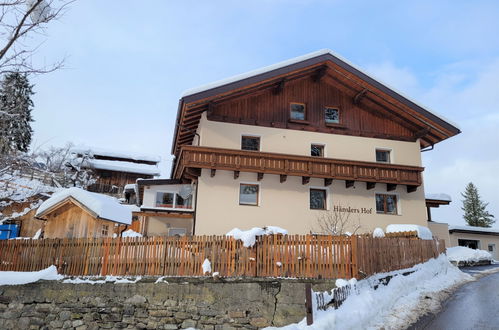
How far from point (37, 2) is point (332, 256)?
32.5ft

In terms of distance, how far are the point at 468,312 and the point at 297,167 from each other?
10.4 meters

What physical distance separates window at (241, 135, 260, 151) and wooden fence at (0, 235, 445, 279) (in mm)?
9556

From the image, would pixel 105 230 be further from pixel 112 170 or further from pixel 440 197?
pixel 112 170

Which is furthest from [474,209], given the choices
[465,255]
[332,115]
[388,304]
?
[388,304]

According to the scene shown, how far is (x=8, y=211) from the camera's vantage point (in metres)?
24.3

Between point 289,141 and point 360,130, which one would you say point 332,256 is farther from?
point 360,130

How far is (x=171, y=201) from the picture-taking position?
27.5 meters

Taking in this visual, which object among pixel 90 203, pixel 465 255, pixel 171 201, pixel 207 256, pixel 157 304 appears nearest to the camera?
pixel 157 304

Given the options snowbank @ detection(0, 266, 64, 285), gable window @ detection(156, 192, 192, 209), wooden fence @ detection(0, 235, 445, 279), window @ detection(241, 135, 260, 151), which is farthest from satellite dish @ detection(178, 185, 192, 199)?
snowbank @ detection(0, 266, 64, 285)

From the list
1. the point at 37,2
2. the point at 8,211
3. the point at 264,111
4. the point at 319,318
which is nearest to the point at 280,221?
the point at 264,111

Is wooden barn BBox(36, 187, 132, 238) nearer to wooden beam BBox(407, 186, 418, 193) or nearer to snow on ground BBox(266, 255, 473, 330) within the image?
snow on ground BBox(266, 255, 473, 330)

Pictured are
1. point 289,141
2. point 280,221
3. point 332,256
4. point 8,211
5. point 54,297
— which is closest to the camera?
point 332,256

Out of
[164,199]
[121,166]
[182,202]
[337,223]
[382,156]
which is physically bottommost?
[337,223]

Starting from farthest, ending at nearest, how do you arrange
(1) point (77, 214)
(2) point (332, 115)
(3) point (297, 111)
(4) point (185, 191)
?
1. (4) point (185, 191)
2. (2) point (332, 115)
3. (3) point (297, 111)
4. (1) point (77, 214)
